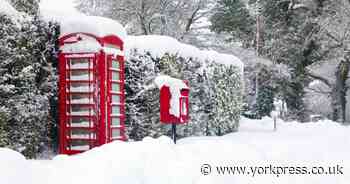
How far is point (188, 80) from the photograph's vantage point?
494 inches

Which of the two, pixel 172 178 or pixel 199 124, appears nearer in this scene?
pixel 172 178

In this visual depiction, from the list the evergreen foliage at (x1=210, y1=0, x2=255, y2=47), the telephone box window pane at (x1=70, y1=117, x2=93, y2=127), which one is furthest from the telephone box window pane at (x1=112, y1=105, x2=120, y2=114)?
the evergreen foliage at (x1=210, y1=0, x2=255, y2=47)

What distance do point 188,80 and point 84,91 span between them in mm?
4383

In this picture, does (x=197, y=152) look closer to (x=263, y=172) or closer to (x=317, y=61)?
(x=263, y=172)

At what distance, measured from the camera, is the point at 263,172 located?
7.17 metres

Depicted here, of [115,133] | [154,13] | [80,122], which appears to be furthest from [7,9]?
[154,13]

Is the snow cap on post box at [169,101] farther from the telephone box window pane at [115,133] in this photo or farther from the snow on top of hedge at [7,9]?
the snow on top of hedge at [7,9]

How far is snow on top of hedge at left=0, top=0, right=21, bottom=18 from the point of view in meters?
7.27

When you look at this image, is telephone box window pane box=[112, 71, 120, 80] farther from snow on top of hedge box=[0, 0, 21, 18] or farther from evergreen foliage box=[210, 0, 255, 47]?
evergreen foliage box=[210, 0, 255, 47]

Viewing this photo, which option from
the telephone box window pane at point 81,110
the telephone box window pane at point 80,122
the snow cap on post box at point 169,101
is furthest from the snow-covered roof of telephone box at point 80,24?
the snow cap on post box at point 169,101

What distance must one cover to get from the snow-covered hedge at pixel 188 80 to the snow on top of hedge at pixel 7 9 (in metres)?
3.17

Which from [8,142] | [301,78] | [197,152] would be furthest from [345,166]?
[301,78]

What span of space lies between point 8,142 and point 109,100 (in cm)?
201

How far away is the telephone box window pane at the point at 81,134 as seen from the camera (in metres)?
8.60
